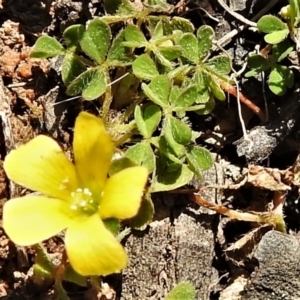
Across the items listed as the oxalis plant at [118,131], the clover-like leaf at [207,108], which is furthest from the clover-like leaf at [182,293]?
the clover-like leaf at [207,108]

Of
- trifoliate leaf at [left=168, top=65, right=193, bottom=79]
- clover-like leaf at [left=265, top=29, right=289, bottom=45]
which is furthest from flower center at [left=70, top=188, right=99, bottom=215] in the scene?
clover-like leaf at [left=265, top=29, right=289, bottom=45]

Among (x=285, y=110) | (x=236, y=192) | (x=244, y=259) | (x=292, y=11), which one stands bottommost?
(x=244, y=259)

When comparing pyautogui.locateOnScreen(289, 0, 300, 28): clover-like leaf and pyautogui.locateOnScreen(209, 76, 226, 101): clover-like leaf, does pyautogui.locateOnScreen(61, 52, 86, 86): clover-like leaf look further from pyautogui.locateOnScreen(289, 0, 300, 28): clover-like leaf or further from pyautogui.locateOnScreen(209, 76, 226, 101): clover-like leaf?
pyautogui.locateOnScreen(289, 0, 300, 28): clover-like leaf

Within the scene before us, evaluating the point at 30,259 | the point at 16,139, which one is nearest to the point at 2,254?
the point at 30,259

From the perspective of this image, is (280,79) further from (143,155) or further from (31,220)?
(31,220)

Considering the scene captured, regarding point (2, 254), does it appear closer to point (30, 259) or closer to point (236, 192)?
point (30, 259)

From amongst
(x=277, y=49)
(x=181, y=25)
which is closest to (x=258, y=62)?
(x=277, y=49)
